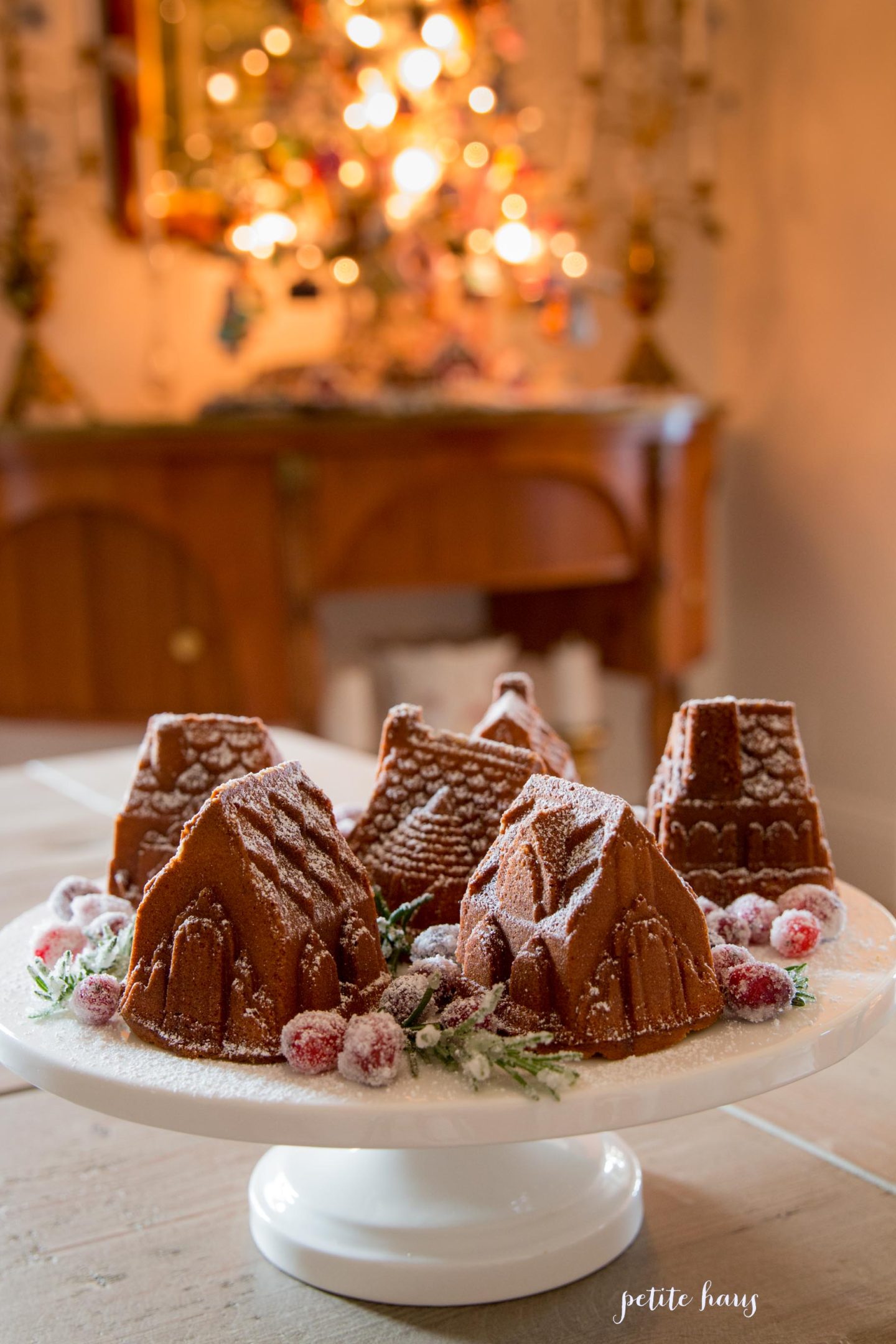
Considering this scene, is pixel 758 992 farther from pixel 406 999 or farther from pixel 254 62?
pixel 254 62

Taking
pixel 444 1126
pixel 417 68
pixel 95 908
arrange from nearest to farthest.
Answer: pixel 444 1126 → pixel 95 908 → pixel 417 68

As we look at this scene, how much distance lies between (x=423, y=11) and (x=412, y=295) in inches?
21.6

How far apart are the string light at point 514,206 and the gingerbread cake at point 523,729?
7.05 feet

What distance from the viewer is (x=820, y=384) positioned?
335cm

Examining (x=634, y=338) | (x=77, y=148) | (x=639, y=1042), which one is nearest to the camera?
(x=639, y=1042)

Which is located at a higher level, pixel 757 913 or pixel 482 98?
pixel 482 98

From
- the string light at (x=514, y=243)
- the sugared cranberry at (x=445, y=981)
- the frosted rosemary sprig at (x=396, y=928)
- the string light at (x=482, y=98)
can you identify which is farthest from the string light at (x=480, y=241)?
the sugared cranberry at (x=445, y=981)

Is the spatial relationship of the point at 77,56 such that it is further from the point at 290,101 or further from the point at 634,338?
the point at 634,338

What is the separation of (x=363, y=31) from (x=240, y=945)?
8.19 feet

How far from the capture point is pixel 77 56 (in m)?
2.91

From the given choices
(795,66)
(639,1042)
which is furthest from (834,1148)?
(795,66)

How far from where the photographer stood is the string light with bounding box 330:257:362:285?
2906mm

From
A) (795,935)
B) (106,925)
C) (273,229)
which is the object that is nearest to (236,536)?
(273,229)

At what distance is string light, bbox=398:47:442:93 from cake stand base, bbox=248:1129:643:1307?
2.43 m
